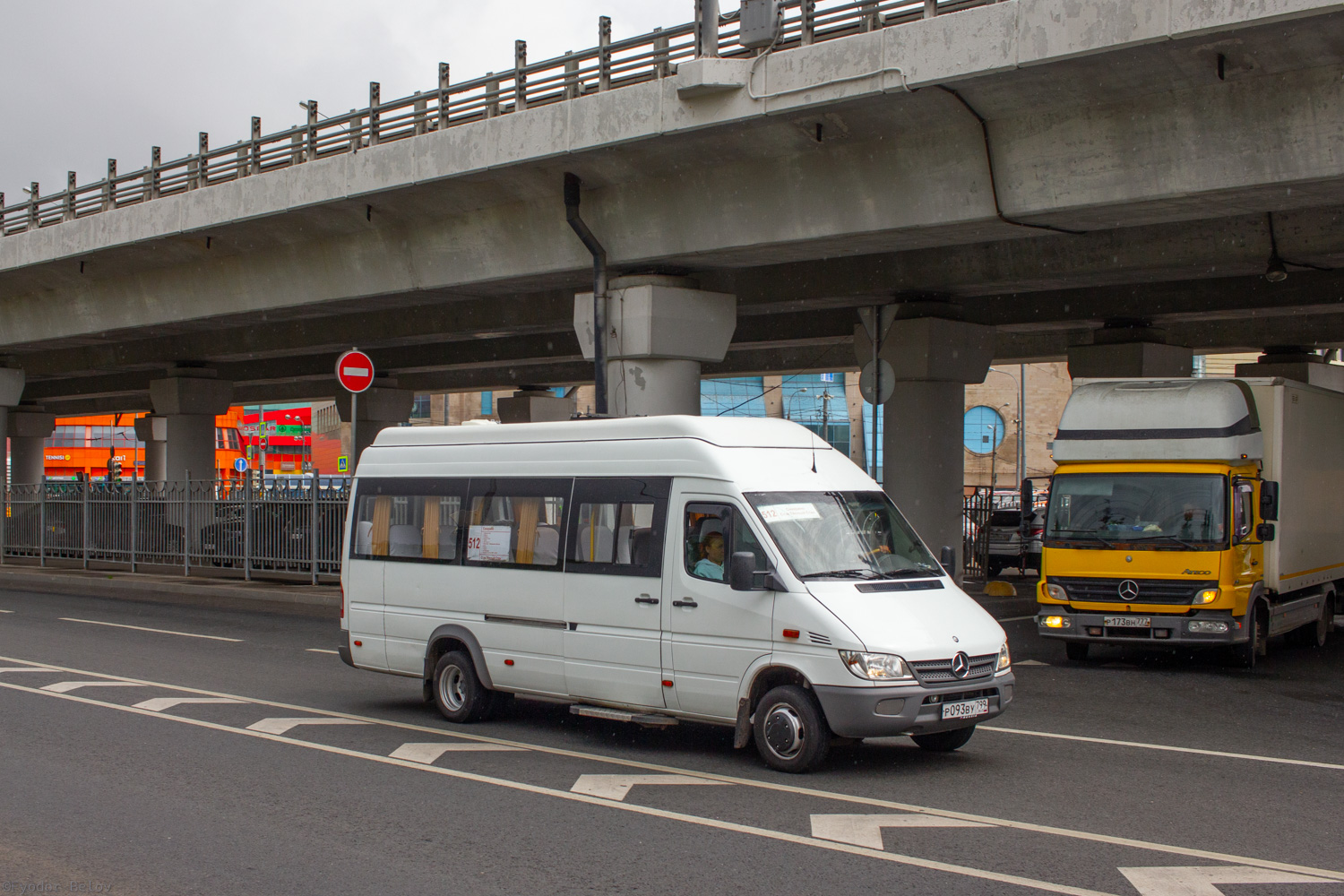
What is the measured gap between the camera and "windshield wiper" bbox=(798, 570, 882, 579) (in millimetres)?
8406

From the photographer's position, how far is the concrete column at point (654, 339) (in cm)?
1800

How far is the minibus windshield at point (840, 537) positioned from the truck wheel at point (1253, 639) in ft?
20.5

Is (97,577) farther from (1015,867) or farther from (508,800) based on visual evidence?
(1015,867)

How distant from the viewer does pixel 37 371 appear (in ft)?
123

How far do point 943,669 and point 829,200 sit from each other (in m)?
8.43

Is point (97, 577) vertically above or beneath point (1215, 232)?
beneath

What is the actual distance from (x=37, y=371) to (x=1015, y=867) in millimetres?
37312

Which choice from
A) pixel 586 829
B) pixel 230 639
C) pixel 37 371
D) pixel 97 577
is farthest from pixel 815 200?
pixel 37 371

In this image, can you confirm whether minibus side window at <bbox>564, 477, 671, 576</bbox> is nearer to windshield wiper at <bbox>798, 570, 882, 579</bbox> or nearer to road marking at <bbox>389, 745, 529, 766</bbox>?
windshield wiper at <bbox>798, 570, 882, 579</bbox>

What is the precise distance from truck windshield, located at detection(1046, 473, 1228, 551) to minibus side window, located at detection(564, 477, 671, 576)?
692 centimetres

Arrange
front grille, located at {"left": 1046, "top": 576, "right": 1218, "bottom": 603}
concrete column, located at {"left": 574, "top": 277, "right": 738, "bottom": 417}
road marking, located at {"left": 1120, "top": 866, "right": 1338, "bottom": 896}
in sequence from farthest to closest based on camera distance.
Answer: concrete column, located at {"left": 574, "top": 277, "right": 738, "bottom": 417} → front grille, located at {"left": 1046, "top": 576, "right": 1218, "bottom": 603} → road marking, located at {"left": 1120, "top": 866, "right": 1338, "bottom": 896}

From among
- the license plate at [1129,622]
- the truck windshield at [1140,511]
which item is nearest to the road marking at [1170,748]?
the license plate at [1129,622]

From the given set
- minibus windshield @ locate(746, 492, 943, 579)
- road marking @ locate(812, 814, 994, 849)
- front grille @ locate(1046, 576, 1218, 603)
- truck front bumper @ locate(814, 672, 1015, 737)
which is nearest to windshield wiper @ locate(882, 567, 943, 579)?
minibus windshield @ locate(746, 492, 943, 579)

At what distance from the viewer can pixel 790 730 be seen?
325 inches
